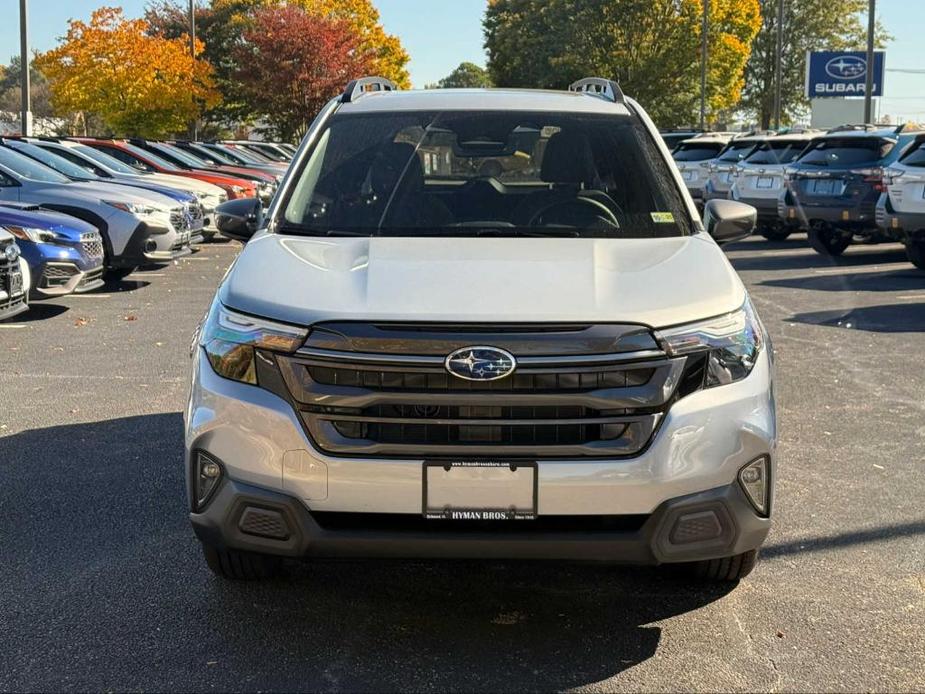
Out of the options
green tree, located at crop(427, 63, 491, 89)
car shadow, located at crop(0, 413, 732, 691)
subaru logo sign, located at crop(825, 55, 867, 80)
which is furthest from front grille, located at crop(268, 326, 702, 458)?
green tree, located at crop(427, 63, 491, 89)

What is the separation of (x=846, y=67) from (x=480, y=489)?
184 feet

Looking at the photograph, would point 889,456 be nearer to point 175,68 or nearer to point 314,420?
point 314,420

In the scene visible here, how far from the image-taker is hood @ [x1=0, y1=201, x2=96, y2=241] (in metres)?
11.1

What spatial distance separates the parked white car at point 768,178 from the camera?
1883cm

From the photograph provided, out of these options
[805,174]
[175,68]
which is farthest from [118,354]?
[175,68]

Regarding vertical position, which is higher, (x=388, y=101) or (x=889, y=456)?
(x=388, y=101)

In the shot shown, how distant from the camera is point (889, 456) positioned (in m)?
6.21

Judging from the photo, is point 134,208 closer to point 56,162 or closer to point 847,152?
point 56,162

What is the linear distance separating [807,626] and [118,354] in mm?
6442

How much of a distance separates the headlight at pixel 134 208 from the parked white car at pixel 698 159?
12632 mm

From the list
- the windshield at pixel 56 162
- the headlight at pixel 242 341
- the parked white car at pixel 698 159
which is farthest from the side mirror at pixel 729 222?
the parked white car at pixel 698 159

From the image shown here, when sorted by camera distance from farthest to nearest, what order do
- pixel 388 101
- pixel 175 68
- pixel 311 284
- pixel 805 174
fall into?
pixel 175 68 < pixel 805 174 < pixel 388 101 < pixel 311 284

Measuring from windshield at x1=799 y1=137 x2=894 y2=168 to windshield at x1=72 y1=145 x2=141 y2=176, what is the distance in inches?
374

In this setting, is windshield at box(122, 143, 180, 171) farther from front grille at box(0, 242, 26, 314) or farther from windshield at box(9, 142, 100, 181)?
front grille at box(0, 242, 26, 314)
